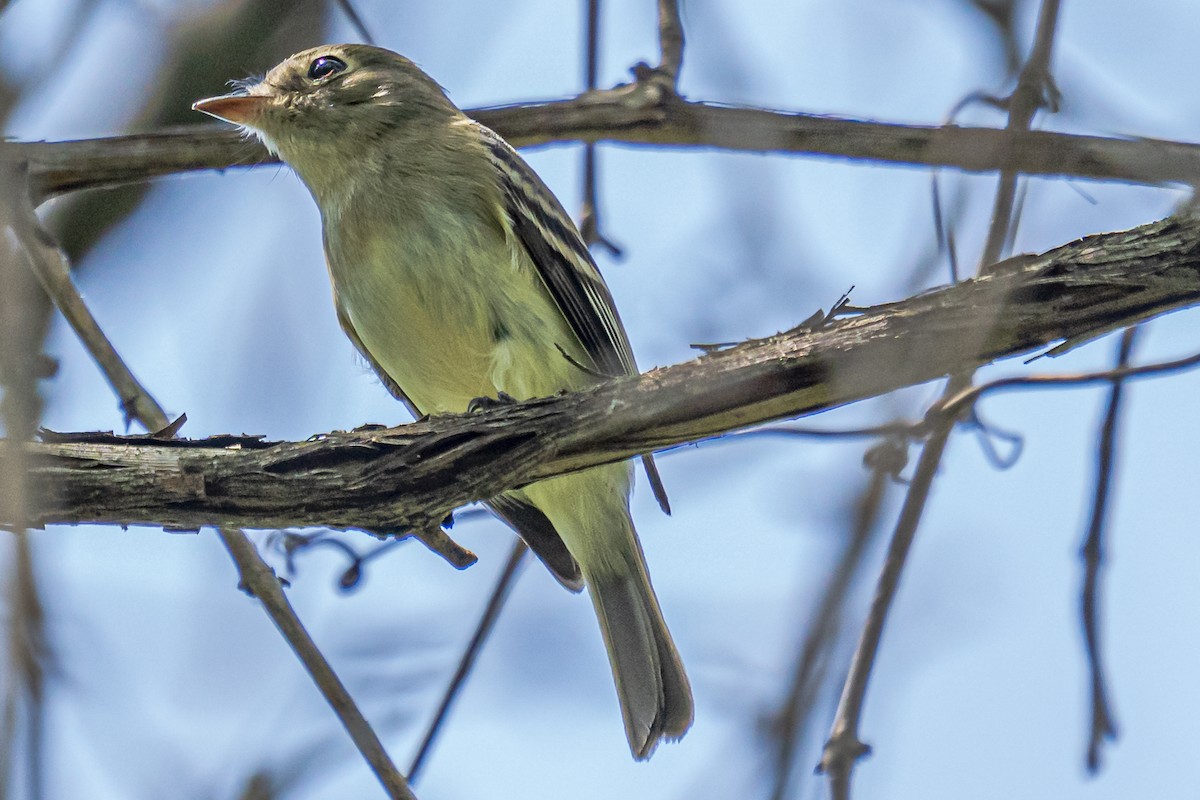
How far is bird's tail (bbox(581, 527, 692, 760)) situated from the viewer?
4.54 m

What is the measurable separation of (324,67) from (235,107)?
572 millimetres

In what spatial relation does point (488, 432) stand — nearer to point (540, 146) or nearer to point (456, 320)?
point (456, 320)

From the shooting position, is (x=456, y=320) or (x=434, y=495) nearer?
(x=434, y=495)

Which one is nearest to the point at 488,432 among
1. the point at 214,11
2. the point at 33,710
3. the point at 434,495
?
the point at 434,495

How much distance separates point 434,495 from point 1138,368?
2.14 m

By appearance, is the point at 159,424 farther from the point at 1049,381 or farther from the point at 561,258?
the point at 1049,381

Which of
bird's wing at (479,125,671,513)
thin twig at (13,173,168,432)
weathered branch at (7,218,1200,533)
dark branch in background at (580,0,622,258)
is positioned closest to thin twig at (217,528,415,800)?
weathered branch at (7,218,1200,533)

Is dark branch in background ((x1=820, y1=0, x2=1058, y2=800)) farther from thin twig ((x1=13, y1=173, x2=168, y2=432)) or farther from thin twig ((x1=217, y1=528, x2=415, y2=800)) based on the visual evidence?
thin twig ((x1=13, y1=173, x2=168, y2=432))

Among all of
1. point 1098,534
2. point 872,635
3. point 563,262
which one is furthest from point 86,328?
point 1098,534

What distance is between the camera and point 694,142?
13.8 ft

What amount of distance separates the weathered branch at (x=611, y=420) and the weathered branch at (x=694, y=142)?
69 centimetres

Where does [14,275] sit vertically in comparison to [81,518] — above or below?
below

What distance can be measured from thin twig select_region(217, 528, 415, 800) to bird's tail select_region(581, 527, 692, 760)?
4.95 ft

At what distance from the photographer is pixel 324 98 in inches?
203
